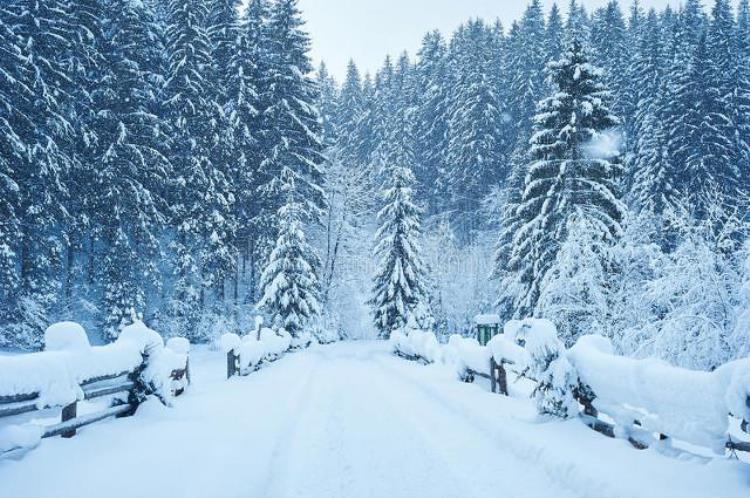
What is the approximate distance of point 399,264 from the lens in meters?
33.8

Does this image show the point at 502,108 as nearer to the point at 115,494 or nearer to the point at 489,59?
the point at 489,59

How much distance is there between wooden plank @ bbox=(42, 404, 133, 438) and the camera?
19.0ft

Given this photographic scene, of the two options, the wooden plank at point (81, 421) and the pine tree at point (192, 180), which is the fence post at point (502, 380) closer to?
the wooden plank at point (81, 421)

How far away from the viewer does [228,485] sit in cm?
505

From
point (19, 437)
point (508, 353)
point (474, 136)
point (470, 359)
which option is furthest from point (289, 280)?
point (474, 136)

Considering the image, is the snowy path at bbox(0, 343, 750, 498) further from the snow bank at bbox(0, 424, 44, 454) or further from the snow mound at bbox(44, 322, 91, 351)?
the snow mound at bbox(44, 322, 91, 351)

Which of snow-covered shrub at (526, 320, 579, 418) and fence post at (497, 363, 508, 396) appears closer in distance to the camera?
snow-covered shrub at (526, 320, 579, 418)

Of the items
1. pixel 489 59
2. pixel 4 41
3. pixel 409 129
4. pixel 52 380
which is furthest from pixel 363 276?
pixel 52 380

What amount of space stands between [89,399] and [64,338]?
1.07 meters

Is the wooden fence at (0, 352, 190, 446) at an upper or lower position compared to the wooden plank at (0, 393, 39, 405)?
lower

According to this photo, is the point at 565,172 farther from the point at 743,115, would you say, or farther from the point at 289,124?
the point at 743,115

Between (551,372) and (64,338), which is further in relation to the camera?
(551,372)

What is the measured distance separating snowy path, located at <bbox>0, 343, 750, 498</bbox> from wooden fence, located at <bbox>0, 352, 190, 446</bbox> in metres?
0.16

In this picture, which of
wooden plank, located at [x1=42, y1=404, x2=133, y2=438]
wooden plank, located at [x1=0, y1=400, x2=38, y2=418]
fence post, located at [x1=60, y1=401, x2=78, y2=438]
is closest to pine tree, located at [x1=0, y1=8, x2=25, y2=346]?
wooden plank, located at [x1=42, y1=404, x2=133, y2=438]
